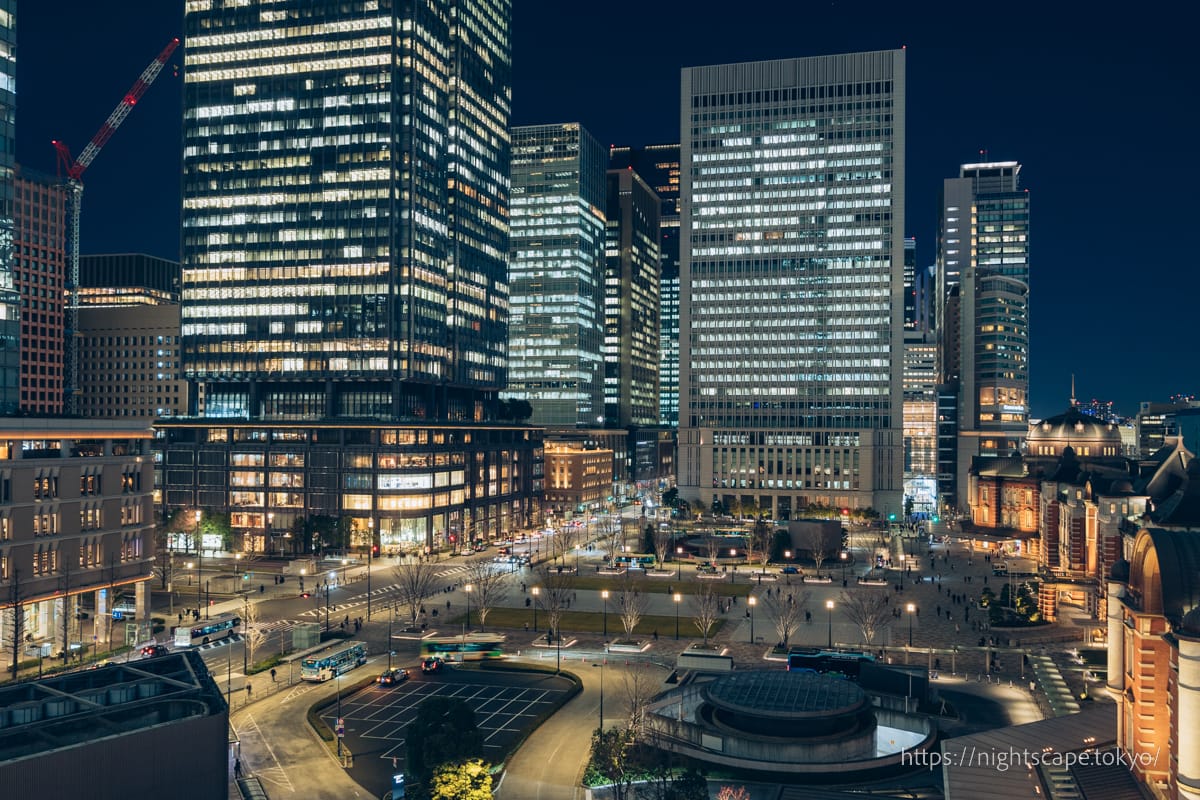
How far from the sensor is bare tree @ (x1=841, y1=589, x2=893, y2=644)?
306 feet

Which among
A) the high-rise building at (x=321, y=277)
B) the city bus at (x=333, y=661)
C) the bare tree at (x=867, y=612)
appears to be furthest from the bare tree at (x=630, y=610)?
the high-rise building at (x=321, y=277)

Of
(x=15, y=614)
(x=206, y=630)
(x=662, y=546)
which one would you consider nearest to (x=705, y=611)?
(x=206, y=630)

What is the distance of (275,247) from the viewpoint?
175750mm

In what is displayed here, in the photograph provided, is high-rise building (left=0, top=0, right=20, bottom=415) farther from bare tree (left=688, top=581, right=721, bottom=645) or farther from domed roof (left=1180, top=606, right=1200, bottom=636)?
domed roof (left=1180, top=606, right=1200, bottom=636)

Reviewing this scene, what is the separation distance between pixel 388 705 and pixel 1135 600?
51.7 meters

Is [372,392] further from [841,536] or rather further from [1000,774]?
[1000,774]

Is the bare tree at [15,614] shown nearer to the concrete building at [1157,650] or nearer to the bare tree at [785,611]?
the bare tree at [785,611]

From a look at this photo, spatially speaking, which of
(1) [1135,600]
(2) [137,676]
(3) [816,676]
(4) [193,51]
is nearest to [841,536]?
(3) [816,676]

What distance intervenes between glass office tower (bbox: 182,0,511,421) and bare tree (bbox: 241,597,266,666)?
67.2 meters

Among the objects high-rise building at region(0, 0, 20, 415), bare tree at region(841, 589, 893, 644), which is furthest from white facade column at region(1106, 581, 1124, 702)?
high-rise building at region(0, 0, 20, 415)

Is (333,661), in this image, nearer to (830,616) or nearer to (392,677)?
(392,677)

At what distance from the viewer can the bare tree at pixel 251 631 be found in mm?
85438

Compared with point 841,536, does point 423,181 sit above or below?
above

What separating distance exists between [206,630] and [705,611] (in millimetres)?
49830
